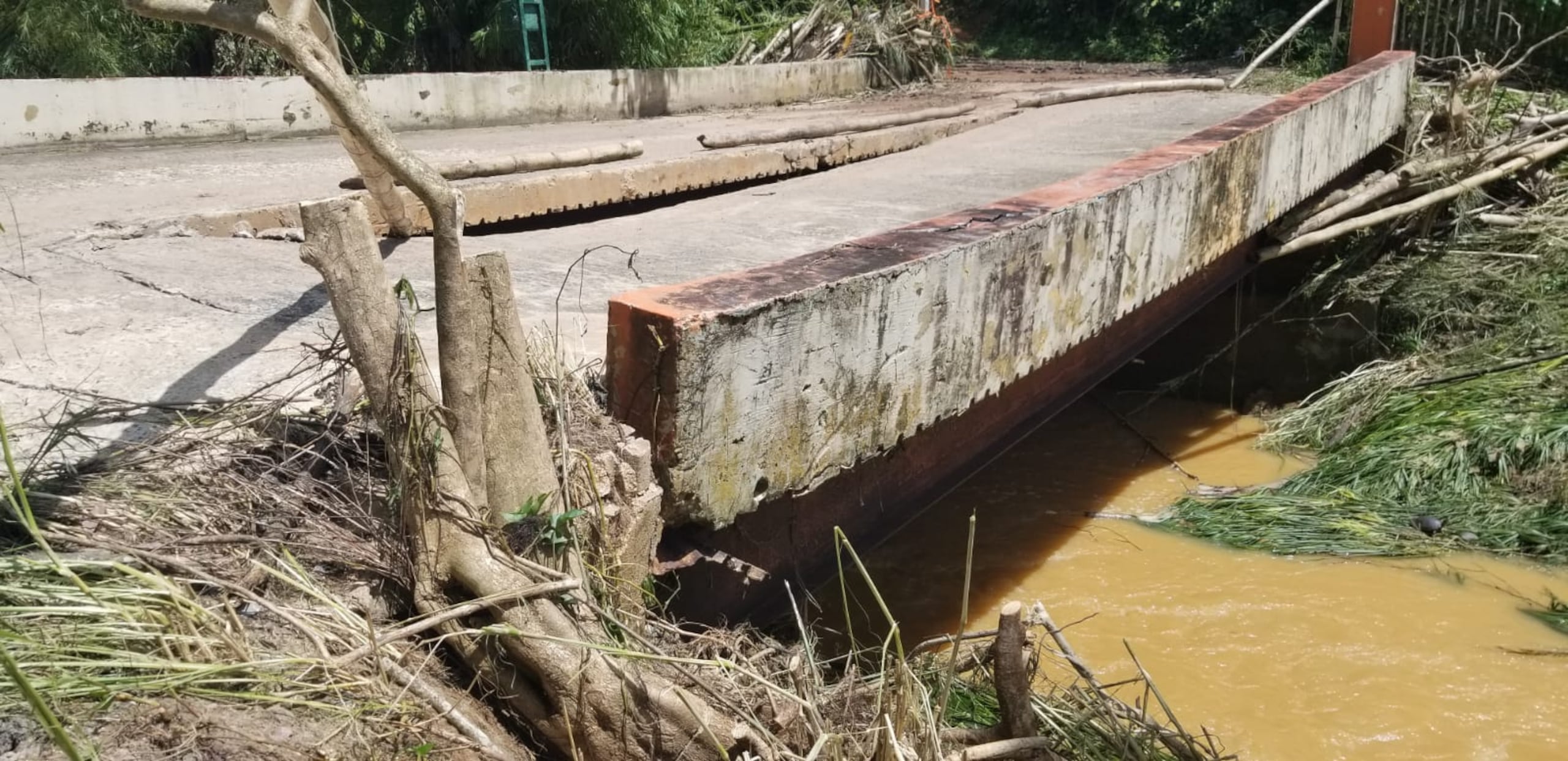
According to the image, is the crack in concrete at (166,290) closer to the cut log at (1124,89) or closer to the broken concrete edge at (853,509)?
the broken concrete edge at (853,509)

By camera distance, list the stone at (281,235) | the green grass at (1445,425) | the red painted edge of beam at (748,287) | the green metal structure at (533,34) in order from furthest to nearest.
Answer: the green metal structure at (533,34) → the green grass at (1445,425) → the stone at (281,235) → the red painted edge of beam at (748,287)

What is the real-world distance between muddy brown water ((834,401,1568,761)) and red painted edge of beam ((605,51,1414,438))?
1.99 meters

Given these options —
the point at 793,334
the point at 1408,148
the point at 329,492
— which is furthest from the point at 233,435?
the point at 1408,148

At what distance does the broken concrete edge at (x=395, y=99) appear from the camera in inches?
309

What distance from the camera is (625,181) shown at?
6.85 meters

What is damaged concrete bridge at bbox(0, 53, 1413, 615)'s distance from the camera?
2.98 m

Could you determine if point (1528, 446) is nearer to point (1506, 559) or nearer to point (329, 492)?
point (1506, 559)

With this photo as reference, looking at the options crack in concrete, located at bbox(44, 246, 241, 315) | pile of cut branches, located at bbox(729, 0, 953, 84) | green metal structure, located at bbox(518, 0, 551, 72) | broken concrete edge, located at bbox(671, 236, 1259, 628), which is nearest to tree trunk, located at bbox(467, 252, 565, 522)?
broken concrete edge, located at bbox(671, 236, 1259, 628)

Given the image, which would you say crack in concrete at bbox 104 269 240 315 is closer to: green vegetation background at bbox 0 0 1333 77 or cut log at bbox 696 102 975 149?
green vegetation background at bbox 0 0 1333 77

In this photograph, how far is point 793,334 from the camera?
2.96 meters

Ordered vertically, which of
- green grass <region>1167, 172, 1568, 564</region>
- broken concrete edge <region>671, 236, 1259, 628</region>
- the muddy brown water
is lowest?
the muddy brown water

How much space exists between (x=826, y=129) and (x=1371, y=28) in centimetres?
469

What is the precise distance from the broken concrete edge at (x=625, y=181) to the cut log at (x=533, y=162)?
0.09 metres

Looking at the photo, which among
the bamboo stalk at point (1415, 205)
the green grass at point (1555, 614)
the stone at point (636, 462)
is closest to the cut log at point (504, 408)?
the stone at point (636, 462)
